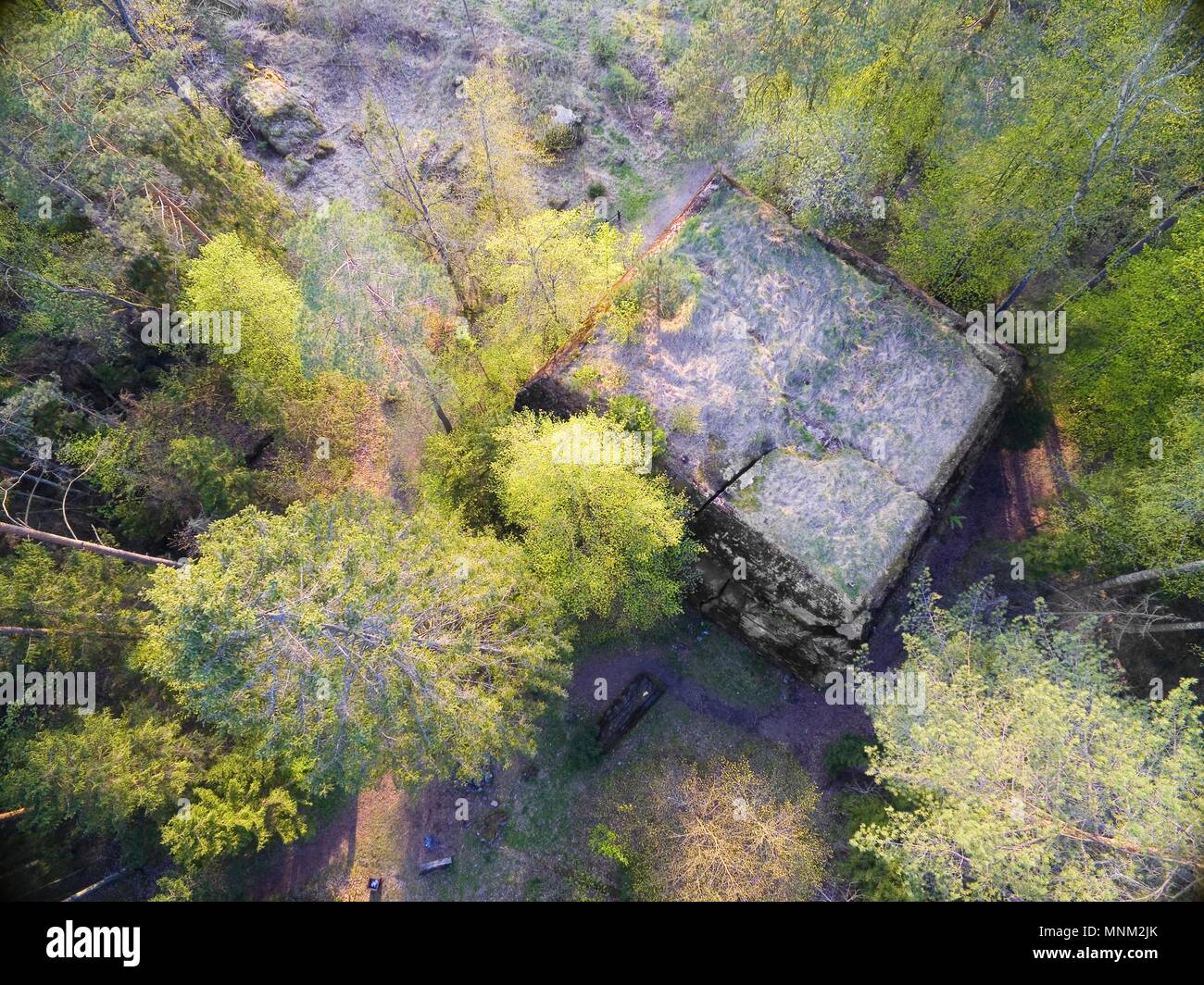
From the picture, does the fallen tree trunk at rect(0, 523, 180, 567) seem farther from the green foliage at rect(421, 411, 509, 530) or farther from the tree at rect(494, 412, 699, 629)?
the tree at rect(494, 412, 699, 629)

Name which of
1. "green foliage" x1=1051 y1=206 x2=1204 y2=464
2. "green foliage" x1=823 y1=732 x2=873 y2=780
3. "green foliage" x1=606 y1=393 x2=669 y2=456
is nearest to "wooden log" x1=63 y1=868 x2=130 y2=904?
"green foliage" x1=606 y1=393 x2=669 y2=456

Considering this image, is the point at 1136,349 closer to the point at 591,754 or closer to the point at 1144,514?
the point at 1144,514

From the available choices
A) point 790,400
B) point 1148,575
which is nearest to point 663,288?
point 790,400

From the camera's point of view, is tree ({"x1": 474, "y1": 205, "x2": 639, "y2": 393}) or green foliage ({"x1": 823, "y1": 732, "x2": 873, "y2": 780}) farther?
tree ({"x1": 474, "y1": 205, "x2": 639, "y2": 393})

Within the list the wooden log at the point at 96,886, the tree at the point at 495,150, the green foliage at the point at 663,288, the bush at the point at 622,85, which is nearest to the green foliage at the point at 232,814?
the wooden log at the point at 96,886

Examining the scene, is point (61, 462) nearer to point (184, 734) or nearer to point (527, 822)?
point (184, 734)

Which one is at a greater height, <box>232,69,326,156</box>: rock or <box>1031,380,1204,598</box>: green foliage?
<box>232,69,326,156</box>: rock

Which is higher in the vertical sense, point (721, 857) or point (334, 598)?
point (334, 598)

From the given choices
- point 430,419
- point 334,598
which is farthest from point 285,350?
point 334,598
